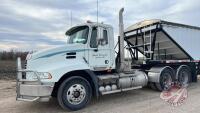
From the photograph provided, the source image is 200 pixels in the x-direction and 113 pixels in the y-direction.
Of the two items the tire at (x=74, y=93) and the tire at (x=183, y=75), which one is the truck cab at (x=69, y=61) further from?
the tire at (x=183, y=75)

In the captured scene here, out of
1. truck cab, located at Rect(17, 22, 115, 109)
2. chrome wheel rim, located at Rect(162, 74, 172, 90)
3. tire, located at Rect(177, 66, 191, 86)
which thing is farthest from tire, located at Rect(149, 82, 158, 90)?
truck cab, located at Rect(17, 22, 115, 109)

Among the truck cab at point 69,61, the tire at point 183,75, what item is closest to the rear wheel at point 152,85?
the tire at point 183,75

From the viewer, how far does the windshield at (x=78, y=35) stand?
24.4ft

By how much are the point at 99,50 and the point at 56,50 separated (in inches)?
59.5

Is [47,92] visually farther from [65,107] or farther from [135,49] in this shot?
[135,49]

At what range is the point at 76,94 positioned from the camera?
6871mm

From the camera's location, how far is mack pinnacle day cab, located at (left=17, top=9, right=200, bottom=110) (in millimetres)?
6582

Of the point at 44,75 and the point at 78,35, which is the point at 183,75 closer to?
the point at 78,35

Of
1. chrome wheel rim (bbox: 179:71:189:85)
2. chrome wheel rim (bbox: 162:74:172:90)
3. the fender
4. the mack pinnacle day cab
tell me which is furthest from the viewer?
chrome wheel rim (bbox: 179:71:189:85)

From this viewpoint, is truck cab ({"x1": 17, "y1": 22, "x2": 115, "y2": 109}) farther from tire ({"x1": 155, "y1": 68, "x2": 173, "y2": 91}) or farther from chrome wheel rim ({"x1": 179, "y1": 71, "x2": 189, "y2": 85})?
chrome wheel rim ({"x1": 179, "y1": 71, "x2": 189, "y2": 85})

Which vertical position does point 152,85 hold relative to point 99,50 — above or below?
below

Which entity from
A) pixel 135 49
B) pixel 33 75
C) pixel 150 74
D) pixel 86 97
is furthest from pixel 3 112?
pixel 135 49

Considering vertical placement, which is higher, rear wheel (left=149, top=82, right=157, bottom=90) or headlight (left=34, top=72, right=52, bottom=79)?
headlight (left=34, top=72, right=52, bottom=79)

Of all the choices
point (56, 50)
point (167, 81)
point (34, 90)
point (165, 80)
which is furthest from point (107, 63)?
point (167, 81)
